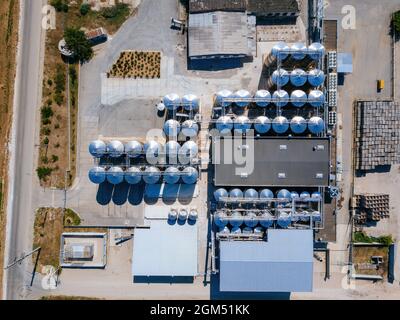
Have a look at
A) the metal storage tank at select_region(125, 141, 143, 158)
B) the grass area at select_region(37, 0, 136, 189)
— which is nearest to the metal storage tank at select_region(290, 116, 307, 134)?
the metal storage tank at select_region(125, 141, 143, 158)

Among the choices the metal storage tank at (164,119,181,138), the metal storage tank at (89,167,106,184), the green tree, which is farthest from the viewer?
the green tree

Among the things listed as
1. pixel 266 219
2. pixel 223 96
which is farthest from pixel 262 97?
pixel 266 219

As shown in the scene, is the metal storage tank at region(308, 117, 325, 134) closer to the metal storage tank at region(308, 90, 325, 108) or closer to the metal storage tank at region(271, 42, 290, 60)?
the metal storage tank at region(308, 90, 325, 108)

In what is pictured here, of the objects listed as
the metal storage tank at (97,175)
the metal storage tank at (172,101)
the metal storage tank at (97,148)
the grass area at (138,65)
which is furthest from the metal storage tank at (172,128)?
the metal storage tank at (97,175)

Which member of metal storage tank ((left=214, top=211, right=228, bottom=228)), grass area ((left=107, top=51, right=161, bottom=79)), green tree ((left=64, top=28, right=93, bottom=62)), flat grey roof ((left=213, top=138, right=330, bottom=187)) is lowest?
metal storage tank ((left=214, top=211, right=228, bottom=228))

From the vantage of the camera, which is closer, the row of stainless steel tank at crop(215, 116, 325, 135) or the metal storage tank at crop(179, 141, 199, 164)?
the row of stainless steel tank at crop(215, 116, 325, 135)

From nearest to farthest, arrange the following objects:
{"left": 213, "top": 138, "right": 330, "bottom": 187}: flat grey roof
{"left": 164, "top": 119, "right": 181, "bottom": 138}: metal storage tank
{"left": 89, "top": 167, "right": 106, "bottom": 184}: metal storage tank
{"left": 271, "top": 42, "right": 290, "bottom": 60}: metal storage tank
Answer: {"left": 213, "top": 138, "right": 330, "bottom": 187}: flat grey roof < {"left": 271, "top": 42, "right": 290, "bottom": 60}: metal storage tank < {"left": 89, "top": 167, "right": 106, "bottom": 184}: metal storage tank < {"left": 164, "top": 119, "right": 181, "bottom": 138}: metal storage tank
